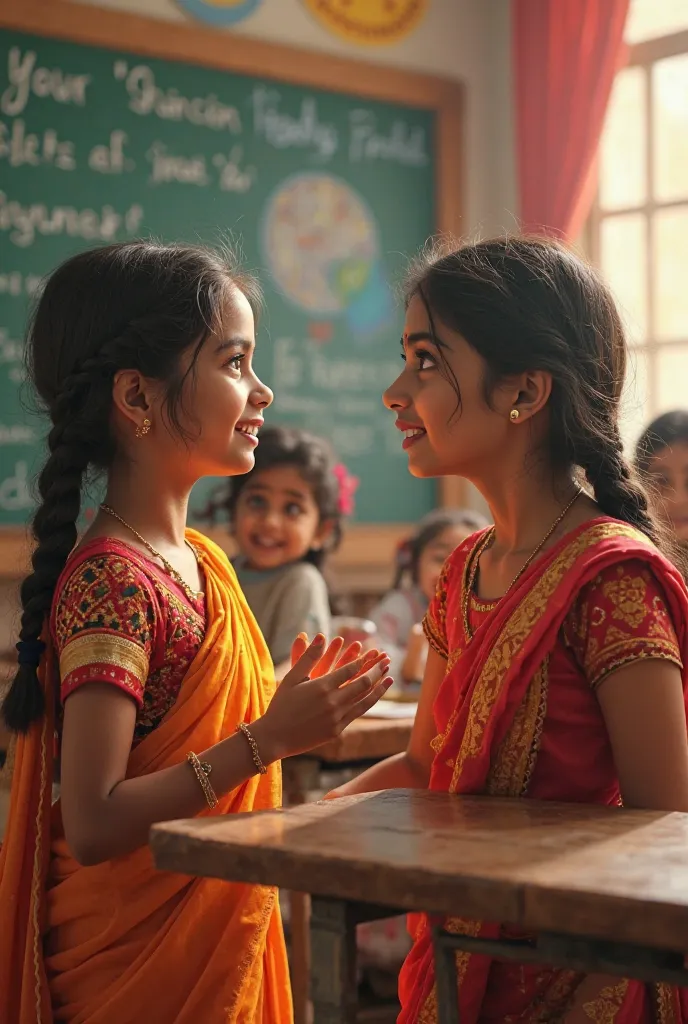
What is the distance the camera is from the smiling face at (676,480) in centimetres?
304

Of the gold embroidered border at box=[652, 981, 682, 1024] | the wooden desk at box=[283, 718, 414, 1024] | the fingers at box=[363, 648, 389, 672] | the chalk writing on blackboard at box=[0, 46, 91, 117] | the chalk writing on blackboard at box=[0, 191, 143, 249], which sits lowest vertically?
the gold embroidered border at box=[652, 981, 682, 1024]

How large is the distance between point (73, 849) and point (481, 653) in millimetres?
466

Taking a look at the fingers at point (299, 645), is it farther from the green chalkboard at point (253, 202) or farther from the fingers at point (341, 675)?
the green chalkboard at point (253, 202)

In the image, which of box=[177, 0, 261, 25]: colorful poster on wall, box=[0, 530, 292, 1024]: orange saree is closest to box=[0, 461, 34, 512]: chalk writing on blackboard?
box=[177, 0, 261, 25]: colorful poster on wall

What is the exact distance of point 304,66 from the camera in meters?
4.36

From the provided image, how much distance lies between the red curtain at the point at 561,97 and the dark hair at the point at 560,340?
2.95 metres

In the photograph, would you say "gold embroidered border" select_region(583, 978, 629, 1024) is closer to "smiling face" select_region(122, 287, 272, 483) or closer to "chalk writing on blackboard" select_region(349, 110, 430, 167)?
"smiling face" select_region(122, 287, 272, 483)

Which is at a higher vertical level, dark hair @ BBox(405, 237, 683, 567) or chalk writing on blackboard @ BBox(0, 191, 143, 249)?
chalk writing on blackboard @ BBox(0, 191, 143, 249)

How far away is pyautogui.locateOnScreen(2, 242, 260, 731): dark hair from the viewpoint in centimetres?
145

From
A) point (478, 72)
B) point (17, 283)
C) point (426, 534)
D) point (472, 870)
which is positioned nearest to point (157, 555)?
point (472, 870)

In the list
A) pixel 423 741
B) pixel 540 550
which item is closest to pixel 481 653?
pixel 540 550

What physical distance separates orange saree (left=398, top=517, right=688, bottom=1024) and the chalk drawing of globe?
326cm

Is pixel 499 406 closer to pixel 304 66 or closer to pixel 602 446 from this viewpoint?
pixel 602 446

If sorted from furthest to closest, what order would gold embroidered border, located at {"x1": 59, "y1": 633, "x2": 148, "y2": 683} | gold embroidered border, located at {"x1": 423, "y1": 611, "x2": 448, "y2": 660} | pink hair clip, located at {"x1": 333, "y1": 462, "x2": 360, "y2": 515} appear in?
1. pink hair clip, located at {"x1": 333, "y1": 462, "x2": 360, "y2": 515}
2. gold embroidered border, located at {"x1": 423, "y1": 611, "x2": 448, "y2": 660}
3. gold embroidered border, located at {"x1": 59, "y1": 633, "x2": 148, "y2": 683}
